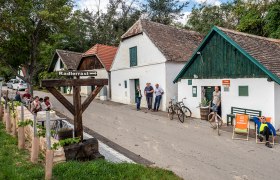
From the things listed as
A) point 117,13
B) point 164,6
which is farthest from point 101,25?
point 164,6

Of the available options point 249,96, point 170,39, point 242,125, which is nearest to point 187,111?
point 249,96

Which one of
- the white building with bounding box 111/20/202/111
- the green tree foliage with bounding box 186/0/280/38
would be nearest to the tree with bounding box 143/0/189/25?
the green tree foliage with bounding box 186/0/280/38

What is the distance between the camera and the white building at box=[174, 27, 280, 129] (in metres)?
10.4

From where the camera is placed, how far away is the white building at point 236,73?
1042 centimetres

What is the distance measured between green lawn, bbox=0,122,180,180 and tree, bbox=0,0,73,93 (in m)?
11.4

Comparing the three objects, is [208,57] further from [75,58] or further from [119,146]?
[75,58]

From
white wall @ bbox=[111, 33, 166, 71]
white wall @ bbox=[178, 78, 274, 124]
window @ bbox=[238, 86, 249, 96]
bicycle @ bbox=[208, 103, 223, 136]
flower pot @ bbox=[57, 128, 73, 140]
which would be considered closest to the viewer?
flower pot @ bbox=[57, 128, 73, 140]

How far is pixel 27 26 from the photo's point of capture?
53.4ft

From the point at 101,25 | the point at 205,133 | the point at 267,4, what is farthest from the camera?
the point at 101,25

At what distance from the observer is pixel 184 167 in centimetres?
680

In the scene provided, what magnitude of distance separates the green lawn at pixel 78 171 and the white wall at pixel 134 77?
429 inches

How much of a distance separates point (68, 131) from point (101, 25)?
36.3 m

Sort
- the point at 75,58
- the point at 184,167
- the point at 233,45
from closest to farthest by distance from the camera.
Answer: the point at 184,167 < the point at 233,45 < the point at 75,58

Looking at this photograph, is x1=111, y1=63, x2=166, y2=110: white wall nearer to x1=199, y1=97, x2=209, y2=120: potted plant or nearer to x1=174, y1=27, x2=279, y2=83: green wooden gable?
x1=174, y1=27, x2=279, y2=83: green wooden gable
